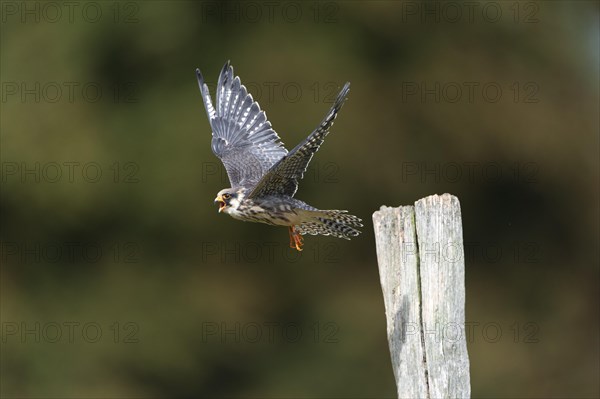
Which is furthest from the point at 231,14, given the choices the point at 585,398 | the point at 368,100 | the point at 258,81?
the point at 585,398

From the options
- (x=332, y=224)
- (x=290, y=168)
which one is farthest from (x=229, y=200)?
(x=332, y=224)

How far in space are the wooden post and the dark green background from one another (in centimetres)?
854

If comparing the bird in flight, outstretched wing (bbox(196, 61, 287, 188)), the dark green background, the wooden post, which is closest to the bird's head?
the bird in flight

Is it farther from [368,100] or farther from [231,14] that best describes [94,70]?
[368,100]

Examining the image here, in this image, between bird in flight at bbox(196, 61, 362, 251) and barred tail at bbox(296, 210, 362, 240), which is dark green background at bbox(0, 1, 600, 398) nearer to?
bird in flight at bbox(196, 61, 362, 251)

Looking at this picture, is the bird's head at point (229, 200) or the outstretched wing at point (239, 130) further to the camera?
the outstretched wing at point (239, 130)

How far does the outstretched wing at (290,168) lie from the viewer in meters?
6.49

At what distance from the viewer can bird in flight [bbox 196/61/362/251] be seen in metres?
7.12

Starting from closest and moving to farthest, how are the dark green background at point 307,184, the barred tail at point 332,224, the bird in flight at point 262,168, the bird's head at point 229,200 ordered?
the bird in flight at point 262,168, the barred tail at point 332,224, the bird's head at point 229,200, the dark green background at point 307,184

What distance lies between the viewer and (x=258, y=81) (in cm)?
1468

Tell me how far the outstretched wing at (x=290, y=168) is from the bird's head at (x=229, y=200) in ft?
0.65

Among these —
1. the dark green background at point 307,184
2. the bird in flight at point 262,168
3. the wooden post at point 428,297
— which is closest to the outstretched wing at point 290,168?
the bird in flight at point 262,168

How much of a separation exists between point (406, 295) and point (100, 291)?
10150mm

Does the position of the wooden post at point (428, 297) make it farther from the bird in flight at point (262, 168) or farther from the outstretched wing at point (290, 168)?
the bird in flight at point (262, 168)
